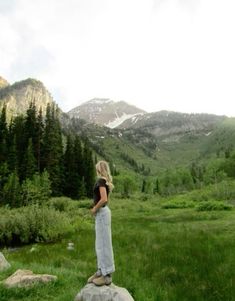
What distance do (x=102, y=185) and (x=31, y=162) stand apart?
63.5 meters

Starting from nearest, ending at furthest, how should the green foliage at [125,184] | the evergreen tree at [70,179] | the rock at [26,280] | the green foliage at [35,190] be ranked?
the rock at [26,280], the green foliage at [35,190], the evergreen tree at [70,179], the green foliage at [125,184]

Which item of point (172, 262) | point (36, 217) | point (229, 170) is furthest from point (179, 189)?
point (172, 262)

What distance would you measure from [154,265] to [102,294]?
18.0 feet

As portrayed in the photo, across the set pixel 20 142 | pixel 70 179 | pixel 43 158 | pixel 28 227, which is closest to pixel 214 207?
pixel 28 227

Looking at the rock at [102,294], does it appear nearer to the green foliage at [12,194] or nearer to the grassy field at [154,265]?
the grassy field at [154,265]

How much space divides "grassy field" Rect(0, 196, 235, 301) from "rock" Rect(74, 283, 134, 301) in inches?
16.2

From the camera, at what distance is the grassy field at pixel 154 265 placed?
38.5ft

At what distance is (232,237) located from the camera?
20.4m

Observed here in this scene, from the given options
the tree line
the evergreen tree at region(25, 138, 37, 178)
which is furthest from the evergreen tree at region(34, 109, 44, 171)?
the evergreen tree at region(25, 138, 37, 178)

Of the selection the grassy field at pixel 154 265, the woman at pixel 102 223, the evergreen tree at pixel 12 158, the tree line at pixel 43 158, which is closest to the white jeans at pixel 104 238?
the woman at pixel 102 223

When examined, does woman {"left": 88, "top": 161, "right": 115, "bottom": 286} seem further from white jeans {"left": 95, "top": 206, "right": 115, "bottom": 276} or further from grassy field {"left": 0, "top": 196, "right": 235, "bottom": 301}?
grassy field {"left": 0, "top": 196, "right": 235, "bottom": 301}

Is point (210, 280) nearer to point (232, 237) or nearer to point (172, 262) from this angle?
point (172, 262)

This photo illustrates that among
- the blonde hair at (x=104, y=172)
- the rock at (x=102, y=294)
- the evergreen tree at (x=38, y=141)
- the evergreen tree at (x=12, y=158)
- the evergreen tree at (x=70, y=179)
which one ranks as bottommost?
the rock at (x=102, y=294)

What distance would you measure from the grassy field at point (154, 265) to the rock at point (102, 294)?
16.2 inches
